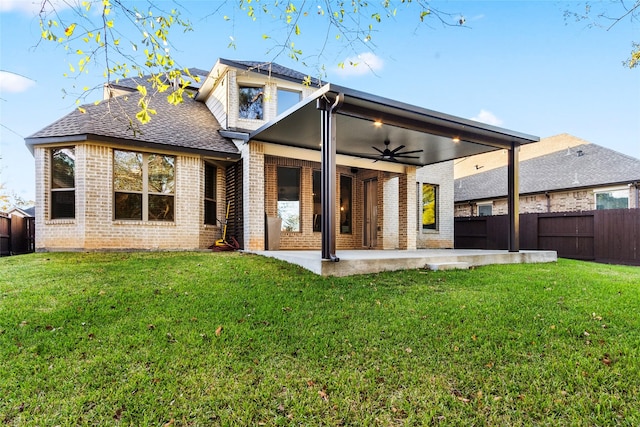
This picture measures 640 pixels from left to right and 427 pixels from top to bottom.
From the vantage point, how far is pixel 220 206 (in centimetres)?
1073

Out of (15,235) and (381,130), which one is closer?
(381,130)

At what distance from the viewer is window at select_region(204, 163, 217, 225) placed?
10297mm

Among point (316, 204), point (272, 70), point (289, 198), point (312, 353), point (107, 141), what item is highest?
point (272, 70)

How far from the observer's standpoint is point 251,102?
1144 cm

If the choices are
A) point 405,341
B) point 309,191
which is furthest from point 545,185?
point 405,341

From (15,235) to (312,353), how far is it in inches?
525

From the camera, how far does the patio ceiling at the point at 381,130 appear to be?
6344mm

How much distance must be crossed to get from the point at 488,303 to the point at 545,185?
13800mm

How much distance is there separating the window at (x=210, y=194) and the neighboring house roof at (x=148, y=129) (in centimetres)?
84

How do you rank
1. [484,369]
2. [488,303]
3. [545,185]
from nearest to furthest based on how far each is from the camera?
[484,369]
[488,303]
[545,185]

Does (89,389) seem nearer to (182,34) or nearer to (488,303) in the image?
(182,34)

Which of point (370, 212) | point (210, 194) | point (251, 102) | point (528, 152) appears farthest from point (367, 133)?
point (528, 152)

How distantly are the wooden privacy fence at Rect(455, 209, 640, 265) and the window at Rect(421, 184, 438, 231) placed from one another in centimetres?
210

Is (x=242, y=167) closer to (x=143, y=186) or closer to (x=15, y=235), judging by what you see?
(x=143, y=186)
